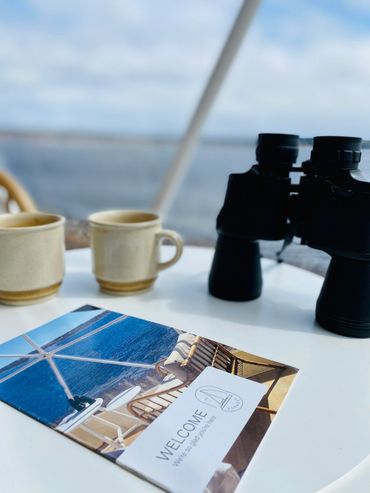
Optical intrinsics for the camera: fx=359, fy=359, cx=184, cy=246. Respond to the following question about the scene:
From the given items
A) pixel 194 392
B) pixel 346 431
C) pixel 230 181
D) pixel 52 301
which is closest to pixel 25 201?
pixel 52 301

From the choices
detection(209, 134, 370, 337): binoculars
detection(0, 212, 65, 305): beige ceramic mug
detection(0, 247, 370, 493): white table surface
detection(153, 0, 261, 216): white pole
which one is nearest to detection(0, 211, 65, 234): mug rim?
detection(0, 212, 65, 305): beige ceramic mug

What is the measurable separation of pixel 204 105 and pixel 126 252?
1.16 metres

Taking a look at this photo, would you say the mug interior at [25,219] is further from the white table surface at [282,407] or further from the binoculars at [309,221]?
the binoculars at [309,221]

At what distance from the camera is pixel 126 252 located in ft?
1.69

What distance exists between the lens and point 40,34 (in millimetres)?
3062

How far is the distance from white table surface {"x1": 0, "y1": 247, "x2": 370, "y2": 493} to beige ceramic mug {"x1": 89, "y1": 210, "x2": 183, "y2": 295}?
0.03 m

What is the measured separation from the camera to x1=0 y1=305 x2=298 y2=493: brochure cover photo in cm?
26

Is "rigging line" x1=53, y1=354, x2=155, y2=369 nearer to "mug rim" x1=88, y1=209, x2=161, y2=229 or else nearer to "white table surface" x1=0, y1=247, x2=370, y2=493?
"white table surface" x1=0, y1=247, x2=370, y2=493

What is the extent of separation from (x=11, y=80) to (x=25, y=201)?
2.85 metres

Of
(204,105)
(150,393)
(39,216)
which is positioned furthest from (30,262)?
(204,105)

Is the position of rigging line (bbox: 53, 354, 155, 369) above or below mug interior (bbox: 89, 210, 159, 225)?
below

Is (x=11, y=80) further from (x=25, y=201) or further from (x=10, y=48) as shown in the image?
(x=25, y=201)

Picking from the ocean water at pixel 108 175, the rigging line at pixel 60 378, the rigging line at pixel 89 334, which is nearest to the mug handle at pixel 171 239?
the rigging line at pixel 89 334

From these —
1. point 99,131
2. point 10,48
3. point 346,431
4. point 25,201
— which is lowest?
point 346,431
